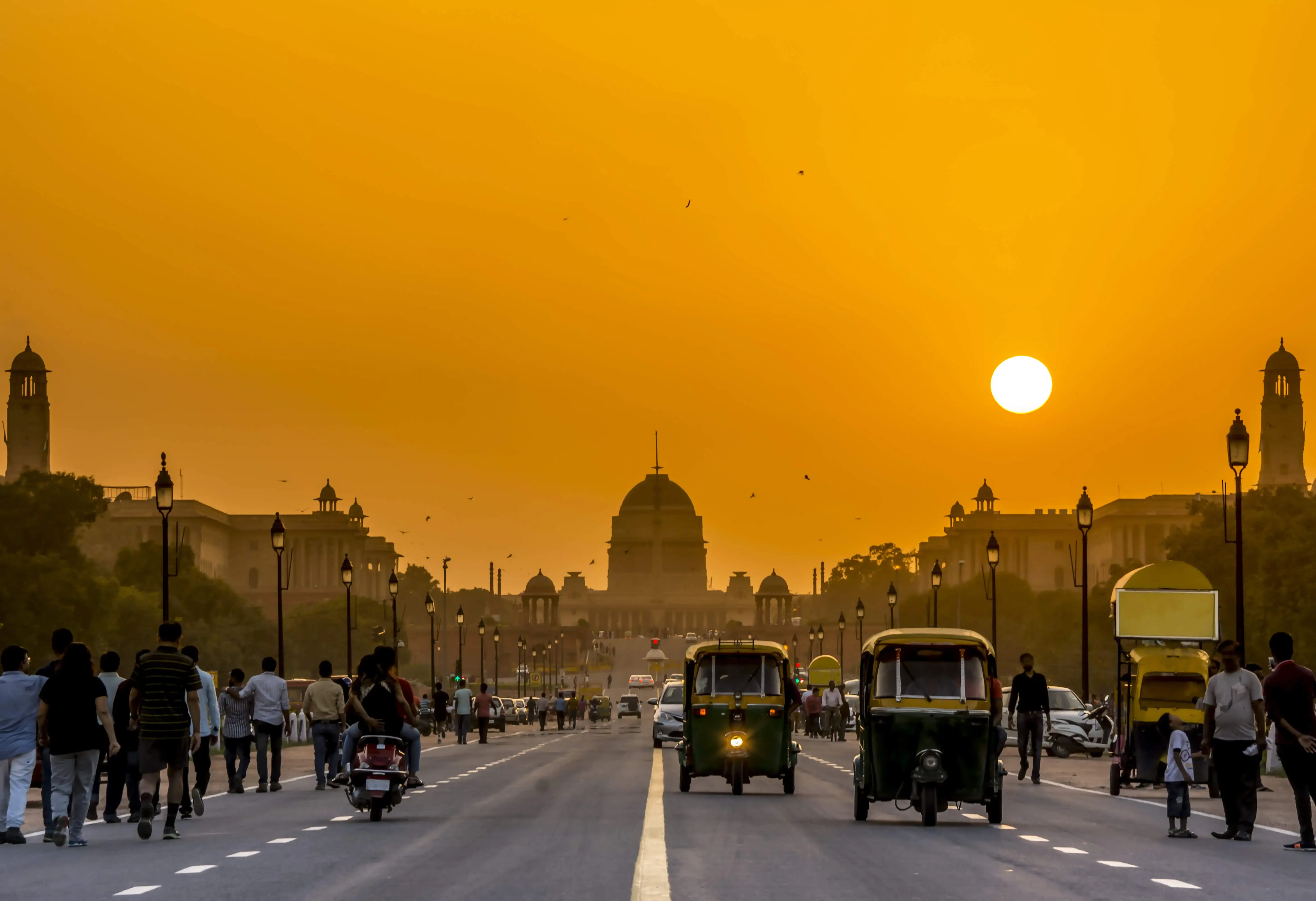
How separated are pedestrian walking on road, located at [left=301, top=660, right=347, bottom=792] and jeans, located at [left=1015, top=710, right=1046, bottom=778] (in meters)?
10.6

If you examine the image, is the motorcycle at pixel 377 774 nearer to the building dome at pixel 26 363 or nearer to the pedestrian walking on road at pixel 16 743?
the pedestrian walking on road at pixel 16 743

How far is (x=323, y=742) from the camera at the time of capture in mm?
28938

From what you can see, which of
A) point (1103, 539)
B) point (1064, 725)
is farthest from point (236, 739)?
point (1103, 539)

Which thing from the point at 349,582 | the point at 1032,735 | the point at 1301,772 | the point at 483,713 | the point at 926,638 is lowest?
the point at 483,713

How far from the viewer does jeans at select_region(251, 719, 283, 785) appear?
91.1 feet

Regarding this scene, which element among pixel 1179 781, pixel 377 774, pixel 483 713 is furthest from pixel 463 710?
pixel 1179 781

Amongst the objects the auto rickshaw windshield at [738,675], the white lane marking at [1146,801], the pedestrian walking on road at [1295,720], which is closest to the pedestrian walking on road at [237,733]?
the auto rickshaw windshield at [738,675]

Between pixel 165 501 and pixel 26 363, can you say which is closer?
pixel 165 501

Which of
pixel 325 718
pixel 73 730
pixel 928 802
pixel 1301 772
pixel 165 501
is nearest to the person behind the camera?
pixel 1301 772

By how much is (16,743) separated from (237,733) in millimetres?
8843

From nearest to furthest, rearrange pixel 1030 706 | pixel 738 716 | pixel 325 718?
pixel 738 716 < pixel 325 718 < pixel 1030 706

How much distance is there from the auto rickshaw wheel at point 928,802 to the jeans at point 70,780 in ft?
27.5

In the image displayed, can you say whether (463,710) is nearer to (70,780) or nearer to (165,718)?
(165,718)

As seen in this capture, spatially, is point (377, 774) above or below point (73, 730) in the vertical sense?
below
